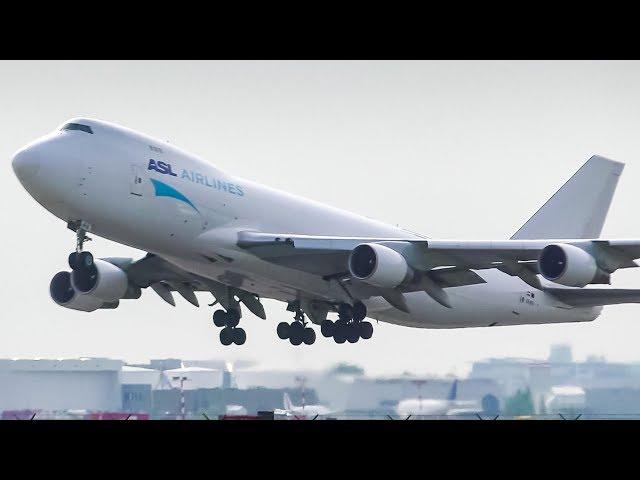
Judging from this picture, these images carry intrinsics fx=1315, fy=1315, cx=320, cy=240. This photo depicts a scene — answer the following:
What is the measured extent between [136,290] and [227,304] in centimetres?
324

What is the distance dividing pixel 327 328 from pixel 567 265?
9243 millimetres

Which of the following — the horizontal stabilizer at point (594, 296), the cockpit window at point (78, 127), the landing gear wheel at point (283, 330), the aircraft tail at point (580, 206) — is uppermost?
the aircraft tail at point (580, 206)

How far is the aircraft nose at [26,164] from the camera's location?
36875 mm

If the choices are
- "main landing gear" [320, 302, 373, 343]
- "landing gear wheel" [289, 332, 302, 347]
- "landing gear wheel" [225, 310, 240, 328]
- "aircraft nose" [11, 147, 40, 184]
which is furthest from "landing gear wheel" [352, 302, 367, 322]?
"aircraft nose" [11, 147, 40, 184]

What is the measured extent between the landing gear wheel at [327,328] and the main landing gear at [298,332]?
971 millimetres

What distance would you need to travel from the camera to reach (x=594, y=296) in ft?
154

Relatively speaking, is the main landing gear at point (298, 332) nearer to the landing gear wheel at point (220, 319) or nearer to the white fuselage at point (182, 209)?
the white fuselage at point (182, 209)

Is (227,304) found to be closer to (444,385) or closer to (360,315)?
(360,315)

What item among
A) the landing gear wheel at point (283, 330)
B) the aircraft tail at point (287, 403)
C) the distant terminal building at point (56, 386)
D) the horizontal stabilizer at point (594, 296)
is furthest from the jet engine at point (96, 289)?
the horizontal stabilizer at point (594, 296)

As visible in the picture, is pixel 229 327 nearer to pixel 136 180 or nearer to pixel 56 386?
pixel 56 386

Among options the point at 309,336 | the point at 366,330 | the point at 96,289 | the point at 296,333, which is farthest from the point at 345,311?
the point at 96,289

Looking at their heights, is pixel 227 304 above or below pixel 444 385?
above

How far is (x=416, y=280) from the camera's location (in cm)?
4184
